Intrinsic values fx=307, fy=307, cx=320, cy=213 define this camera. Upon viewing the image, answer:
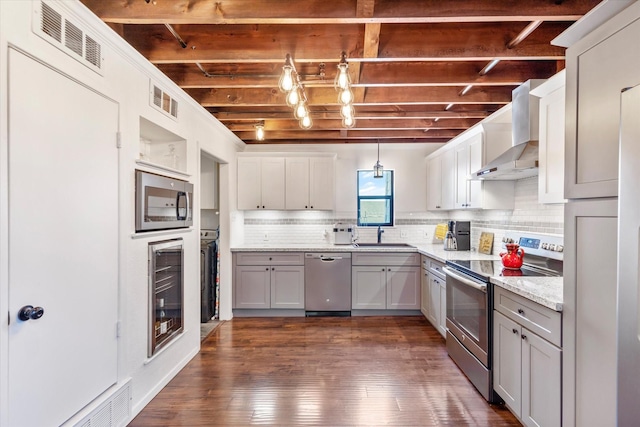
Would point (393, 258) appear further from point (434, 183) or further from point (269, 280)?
point (269, 280)

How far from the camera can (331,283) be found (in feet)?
13.9

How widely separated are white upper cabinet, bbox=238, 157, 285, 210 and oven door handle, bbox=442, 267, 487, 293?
2.48 metres

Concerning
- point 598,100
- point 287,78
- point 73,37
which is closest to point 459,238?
point 598,100

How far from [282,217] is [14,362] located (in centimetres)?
365

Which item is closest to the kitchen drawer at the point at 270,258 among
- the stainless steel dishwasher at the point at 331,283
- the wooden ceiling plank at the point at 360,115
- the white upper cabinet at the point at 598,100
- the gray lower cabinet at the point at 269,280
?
the gray lower cabinet at the point at 269,280

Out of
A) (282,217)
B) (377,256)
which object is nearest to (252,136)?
(282,217)

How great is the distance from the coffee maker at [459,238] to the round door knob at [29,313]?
4.09 metres

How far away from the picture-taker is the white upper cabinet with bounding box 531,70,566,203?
215 centimetres

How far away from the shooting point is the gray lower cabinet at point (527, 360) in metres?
1.69

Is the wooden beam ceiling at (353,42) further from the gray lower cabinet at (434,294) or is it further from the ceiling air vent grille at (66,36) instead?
the gray lower cabinet at (434,294)

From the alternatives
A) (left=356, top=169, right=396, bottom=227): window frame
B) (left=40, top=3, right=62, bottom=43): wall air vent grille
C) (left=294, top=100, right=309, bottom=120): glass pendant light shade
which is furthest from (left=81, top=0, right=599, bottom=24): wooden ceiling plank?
(left=356, top=169, right=396, bottom=227): window frame

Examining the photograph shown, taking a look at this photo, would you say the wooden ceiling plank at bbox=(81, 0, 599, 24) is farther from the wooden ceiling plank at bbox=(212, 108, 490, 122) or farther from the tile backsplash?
the tile backsplash

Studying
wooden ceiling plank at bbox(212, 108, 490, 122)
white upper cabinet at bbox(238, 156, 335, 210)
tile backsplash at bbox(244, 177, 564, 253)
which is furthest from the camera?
tile backsplash at bbox(244, 177, 564, 253)

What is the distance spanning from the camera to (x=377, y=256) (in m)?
4.22
